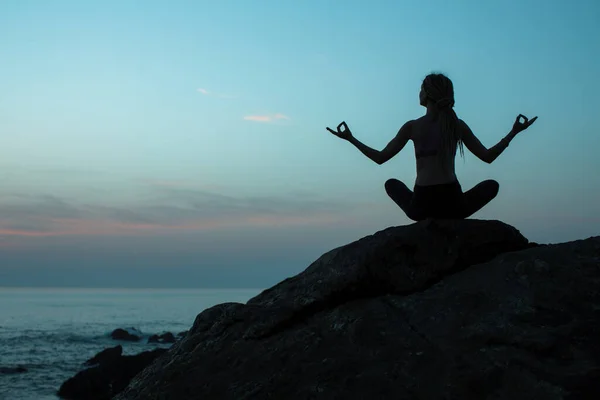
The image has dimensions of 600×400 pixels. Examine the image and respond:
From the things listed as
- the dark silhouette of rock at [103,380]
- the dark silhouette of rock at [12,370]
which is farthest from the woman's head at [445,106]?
the dark silhouette of rock at [12,370]

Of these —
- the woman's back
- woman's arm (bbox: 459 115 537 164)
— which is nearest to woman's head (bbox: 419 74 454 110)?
the woman's back

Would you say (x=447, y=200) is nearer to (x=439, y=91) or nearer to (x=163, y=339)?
(x=439, y=91)

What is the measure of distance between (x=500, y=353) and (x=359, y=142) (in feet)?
10.1

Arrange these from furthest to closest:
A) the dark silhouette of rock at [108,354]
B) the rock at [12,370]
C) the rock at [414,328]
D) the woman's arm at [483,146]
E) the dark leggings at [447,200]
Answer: the rock at [12,370] → the dark silhouette of rock at [108,354] → the woman's arm at [483,146] → the dark leggings at [447,200] → the rock at [414,328]

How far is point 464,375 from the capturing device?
16.3ft

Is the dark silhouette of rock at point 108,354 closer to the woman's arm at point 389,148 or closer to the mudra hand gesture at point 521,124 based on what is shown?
the woman's arm at point 389,148

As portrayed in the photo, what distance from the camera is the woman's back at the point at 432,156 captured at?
22.6 ft

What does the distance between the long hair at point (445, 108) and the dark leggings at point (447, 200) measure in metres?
0.44

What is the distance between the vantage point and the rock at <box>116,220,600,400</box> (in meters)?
4.98

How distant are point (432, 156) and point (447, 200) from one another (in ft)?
1.82

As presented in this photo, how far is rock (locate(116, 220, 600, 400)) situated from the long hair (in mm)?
956

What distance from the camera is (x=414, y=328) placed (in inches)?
219

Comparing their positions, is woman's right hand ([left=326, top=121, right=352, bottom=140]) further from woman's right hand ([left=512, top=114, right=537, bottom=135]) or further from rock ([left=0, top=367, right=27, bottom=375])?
rock ([left=0, top=367, right=27, bottom=375])

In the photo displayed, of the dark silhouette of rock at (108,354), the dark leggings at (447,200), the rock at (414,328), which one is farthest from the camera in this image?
the dark silhouette of rock at (108,354)
